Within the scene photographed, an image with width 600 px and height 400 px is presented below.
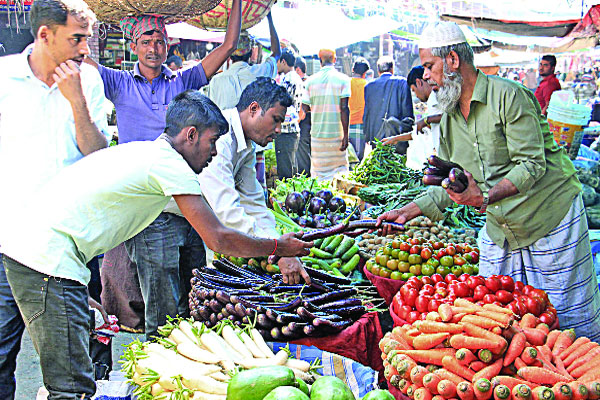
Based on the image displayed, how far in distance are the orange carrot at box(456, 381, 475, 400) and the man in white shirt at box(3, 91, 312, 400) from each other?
1.18 metres

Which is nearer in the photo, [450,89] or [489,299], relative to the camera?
[489,299]

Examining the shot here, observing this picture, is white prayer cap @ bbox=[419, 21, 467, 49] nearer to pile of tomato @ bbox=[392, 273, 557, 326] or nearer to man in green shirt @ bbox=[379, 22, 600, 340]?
man in green shirt @ bbox=[379, 22, 600, 340]

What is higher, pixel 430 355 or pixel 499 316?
pixel 499 316

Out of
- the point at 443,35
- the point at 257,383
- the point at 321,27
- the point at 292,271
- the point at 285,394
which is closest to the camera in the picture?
the point at 285,394

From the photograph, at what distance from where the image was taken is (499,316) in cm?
235

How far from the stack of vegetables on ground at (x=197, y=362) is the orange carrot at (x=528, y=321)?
0.95 metres

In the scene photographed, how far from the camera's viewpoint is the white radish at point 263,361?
241 cm

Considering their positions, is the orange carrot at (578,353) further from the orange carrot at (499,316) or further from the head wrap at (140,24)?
the head wrap at (140,24)

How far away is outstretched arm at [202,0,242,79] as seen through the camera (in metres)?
4.03

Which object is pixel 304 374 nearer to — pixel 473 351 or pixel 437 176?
pixel 473 351

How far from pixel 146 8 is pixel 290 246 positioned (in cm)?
182

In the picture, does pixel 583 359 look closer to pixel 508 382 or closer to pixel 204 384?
pixel 508 382

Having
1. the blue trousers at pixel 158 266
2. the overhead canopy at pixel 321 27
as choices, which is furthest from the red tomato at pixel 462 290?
the overhead canopy at pixel 321 27

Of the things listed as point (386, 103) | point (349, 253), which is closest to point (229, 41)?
point (349, 253)
